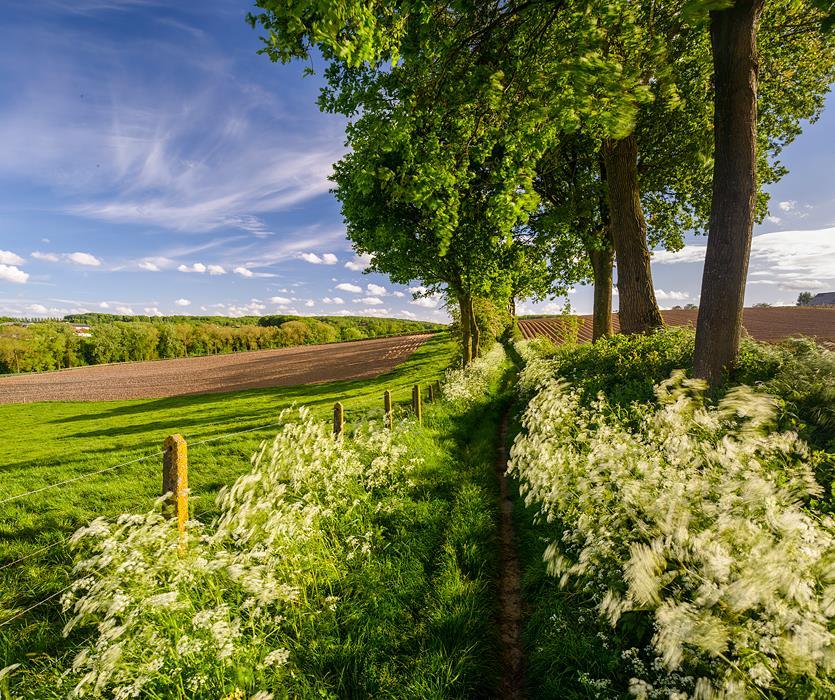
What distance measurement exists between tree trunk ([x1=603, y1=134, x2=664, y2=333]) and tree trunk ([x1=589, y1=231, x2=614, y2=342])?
4270 millimetres

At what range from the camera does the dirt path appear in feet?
11.3

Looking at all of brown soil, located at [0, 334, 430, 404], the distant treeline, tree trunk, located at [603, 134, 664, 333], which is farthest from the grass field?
the distant treeline

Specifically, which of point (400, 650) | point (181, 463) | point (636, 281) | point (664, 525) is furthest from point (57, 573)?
Result: point (636, 281)

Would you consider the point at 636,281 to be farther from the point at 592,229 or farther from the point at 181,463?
the point at 181,463

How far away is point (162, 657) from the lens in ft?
8.71

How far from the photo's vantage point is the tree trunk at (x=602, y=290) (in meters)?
14.7

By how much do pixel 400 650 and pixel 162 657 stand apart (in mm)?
2163

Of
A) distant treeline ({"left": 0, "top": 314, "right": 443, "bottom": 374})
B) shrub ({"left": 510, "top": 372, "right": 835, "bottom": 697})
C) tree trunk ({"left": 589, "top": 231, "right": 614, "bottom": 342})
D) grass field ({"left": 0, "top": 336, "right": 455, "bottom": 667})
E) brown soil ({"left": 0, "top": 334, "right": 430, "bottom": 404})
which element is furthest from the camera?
distant treeline ({"left": 0, "top": 314, "right": 443, "bottom": 374})

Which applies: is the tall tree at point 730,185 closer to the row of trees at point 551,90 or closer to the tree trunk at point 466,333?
the row of trees at point 551,90

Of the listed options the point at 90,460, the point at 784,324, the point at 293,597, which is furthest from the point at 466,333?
the point at 784,324

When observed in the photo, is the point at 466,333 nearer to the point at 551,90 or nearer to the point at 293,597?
the point at 551,90

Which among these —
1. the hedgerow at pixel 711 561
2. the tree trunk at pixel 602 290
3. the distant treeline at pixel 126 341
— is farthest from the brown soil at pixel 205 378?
the distant treeline at pixel 126 341

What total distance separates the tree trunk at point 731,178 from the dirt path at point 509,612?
4.39 m

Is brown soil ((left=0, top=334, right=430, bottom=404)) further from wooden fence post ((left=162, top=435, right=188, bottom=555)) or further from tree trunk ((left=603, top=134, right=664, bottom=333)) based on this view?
wooden fence post ((left=162, top=435, right=188, bottom=555))
